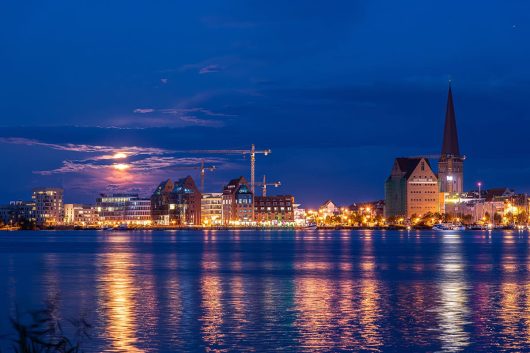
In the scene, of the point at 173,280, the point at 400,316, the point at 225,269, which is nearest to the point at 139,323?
the point at 400,316

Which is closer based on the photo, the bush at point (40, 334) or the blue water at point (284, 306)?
→ the bush at point (40, 334)

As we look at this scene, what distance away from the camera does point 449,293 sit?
131ft

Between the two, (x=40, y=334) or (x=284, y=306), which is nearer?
(x=40, y=334)

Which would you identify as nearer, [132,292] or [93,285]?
[132,292]

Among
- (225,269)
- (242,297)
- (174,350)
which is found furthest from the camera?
(225,269)

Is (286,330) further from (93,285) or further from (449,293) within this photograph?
(93,285)

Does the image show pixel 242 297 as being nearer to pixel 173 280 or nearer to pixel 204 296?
pixel 204 296

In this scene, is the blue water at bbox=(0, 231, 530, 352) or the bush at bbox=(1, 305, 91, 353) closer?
the bush at bbox=(1, 305, 91, 353)

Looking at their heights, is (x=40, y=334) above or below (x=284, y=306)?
above

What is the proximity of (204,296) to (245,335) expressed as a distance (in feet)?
40.3

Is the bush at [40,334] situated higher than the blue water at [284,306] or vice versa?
the bush at [40,334]

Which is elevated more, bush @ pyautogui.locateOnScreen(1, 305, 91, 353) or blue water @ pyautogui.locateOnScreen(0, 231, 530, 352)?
bush @ pyautogui.locateOnScreen(1, 305, 91, 353)

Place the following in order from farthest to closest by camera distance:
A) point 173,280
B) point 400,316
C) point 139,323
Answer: point 173,280 < point 400,316 < point 139,323

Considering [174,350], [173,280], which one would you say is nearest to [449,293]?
[173,280]
